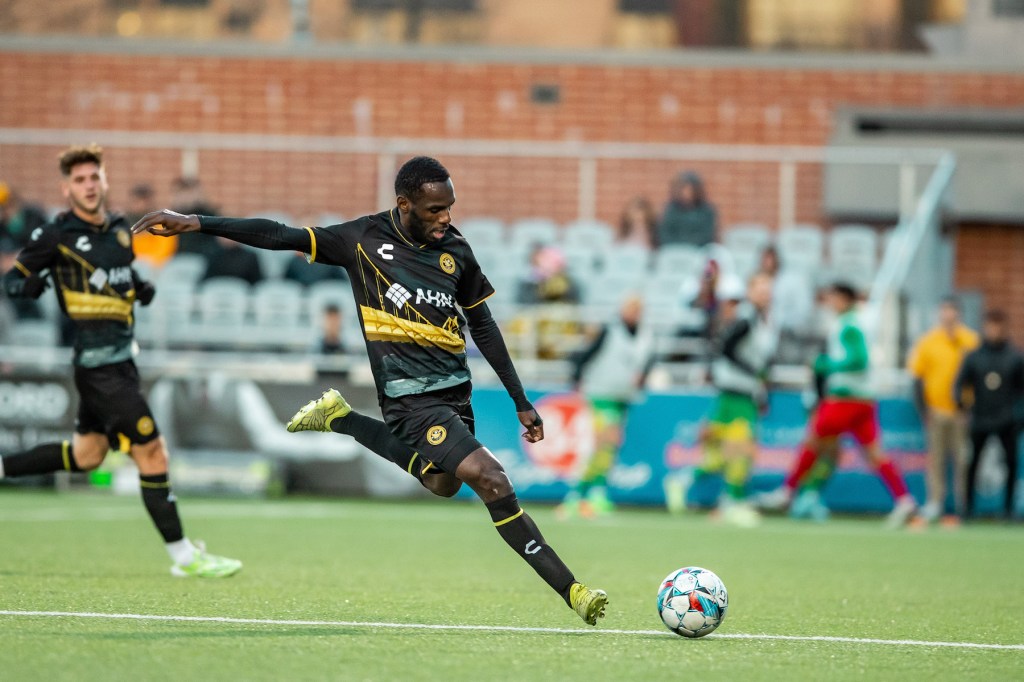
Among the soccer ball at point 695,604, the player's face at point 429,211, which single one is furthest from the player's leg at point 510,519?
the player's face at point 429,211

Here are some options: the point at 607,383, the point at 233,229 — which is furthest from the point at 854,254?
the point at 233,229

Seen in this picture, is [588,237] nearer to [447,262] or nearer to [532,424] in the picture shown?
[447,262]

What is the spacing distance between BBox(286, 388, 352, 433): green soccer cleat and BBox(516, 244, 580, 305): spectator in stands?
9.93 m

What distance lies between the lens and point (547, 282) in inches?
704

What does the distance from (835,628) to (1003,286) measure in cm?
1536

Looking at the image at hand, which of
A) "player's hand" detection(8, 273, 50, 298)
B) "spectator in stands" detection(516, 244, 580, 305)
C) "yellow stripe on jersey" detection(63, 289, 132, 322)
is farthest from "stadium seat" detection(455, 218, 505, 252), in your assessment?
"player's hand" detection(8, 273, 50, 298)

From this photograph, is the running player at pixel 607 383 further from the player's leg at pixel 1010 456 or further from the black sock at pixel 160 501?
the black sock at pixel 160 501

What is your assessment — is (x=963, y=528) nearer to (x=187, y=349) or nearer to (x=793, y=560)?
(x=793, y=560)

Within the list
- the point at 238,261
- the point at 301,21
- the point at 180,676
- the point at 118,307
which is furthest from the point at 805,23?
the point at 180,676

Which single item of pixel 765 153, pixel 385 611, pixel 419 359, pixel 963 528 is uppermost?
pixel 765 153

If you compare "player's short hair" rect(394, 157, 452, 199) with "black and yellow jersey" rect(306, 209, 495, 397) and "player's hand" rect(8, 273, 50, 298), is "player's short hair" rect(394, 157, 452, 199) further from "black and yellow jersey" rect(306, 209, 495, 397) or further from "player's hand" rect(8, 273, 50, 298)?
"player's hand" rect(8, 273, 50, 298)

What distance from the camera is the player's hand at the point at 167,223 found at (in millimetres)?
7035

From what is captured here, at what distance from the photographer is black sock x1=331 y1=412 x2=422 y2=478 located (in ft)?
25.6

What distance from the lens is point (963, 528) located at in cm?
1611
